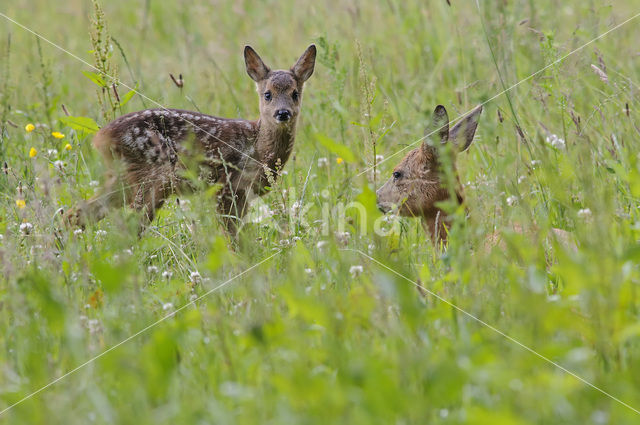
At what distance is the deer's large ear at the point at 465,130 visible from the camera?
5094mm

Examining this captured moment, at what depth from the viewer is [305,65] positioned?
655cm

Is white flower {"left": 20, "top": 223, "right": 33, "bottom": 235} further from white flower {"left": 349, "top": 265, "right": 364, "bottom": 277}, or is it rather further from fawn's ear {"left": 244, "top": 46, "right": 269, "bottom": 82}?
fawn's ear {"left": 244, "top": 46, "right": 269, "bottom": 82}

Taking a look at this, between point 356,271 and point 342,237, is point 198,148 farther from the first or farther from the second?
point 356,271

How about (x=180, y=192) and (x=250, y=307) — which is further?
(x=180, y=192)

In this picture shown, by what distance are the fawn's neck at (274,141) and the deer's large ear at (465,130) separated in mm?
1348

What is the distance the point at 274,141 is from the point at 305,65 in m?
0.75

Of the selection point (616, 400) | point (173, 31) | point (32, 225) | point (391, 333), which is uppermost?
point (173, 31)

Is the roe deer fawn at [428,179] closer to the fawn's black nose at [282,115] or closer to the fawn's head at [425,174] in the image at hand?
the fawn's head at [425,174]

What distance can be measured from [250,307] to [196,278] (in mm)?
867

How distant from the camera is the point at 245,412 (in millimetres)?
2430

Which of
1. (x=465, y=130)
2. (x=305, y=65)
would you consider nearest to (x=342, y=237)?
(x=465, y=130)

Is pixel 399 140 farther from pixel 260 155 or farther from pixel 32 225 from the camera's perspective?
pixel 32 225

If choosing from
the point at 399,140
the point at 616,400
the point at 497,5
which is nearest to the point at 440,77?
the point at 497,5

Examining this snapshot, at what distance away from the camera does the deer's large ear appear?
5094mm
